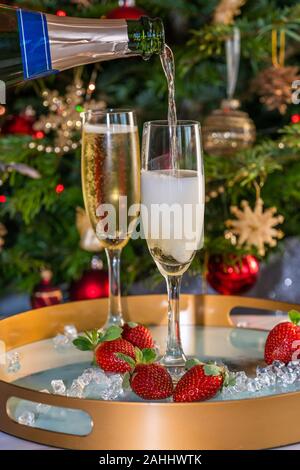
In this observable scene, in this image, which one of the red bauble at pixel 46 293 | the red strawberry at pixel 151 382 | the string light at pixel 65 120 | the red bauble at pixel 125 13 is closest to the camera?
the red strawberry at pixel 151 382

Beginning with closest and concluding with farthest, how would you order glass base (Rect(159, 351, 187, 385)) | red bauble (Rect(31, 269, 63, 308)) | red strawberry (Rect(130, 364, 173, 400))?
red strawberry (Rect(130, 364, 173, 400))
glass base (Rect(159, 351, 187, 385))
red bauble (Rect(31, 269, 63, 308))

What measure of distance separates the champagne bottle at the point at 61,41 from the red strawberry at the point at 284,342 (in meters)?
0.38

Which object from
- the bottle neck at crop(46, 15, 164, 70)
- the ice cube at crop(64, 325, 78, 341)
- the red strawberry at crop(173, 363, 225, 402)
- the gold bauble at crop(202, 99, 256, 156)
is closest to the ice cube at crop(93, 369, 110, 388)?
the red strawberry at crop(173, 363, 225, 402)

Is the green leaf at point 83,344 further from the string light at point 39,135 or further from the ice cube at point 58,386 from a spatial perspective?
the string light at point 39,135

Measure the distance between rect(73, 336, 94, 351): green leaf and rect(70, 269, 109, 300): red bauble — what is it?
828 mm

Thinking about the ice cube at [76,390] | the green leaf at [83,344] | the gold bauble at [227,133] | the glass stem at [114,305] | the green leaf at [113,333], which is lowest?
the ice cube at [76,390]

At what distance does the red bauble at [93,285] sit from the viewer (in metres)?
1.96

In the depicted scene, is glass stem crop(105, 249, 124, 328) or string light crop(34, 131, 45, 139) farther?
string light crop(34, 131, 45, 139)

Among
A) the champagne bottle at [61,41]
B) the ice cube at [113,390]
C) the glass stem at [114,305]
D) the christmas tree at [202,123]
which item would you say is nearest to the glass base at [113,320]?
the glass stem at [114,305]

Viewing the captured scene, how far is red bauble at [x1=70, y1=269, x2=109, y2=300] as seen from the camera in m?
1.96

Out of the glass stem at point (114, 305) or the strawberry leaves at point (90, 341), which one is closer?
the strawberry leaves at point (90, 341)

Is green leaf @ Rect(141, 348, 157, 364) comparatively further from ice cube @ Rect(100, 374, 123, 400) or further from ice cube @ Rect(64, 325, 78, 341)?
ice cube @ Rect(64, 325, 78, 341)

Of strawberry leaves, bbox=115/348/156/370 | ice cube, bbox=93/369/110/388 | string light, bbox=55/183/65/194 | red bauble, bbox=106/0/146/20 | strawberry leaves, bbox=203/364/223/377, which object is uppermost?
red bauble, bbox=106/0/146/20
